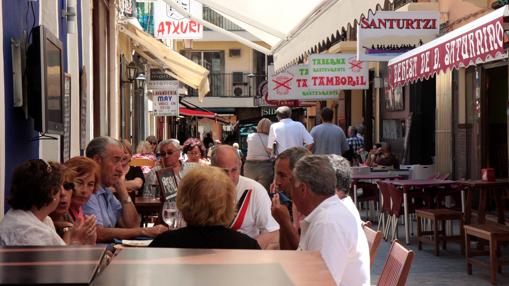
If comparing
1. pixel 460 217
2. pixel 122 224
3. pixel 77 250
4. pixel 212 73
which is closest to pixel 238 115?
pixel 212 73

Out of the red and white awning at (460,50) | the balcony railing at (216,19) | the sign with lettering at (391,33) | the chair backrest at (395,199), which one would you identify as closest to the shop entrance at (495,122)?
the sign with lettering at (391,33)

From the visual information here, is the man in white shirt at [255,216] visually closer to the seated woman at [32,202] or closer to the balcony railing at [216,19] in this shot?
the seated woman at [32,202]

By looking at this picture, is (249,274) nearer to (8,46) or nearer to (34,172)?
(34,172)

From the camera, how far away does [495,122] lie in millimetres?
16375

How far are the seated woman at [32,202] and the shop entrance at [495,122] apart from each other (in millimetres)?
12086

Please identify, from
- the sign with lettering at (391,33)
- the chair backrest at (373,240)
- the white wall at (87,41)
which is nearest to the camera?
the chair backrest at (373,240)

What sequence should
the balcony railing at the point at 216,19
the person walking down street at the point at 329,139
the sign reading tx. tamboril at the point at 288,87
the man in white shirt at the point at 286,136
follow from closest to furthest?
the man in white shirt at the point at 286,136, the person walking down street at the point at 329,139, the sign reading tx. tamboril at the point at 288,87, the balcony railing at the point at 216,19

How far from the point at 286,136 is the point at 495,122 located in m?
3.79

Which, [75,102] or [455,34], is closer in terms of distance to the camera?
[455,34]

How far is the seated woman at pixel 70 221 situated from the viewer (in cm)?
489

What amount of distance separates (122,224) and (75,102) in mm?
3111

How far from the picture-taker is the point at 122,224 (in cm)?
768

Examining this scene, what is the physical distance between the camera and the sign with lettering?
48.7ft

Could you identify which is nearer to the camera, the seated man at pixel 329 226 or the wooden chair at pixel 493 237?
the seated man at pixel 329 226
